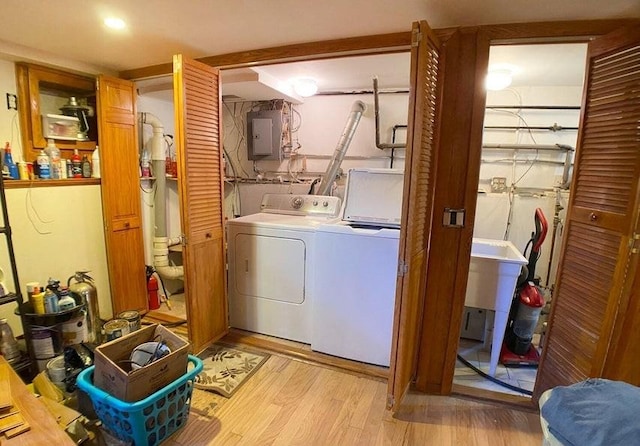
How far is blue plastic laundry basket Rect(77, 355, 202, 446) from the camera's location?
1.53m

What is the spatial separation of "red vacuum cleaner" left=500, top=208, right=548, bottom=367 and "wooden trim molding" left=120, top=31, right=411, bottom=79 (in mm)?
1715

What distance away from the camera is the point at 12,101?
2314mm

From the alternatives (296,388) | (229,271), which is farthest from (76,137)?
(296,388)

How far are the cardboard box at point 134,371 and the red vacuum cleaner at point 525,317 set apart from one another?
7.61ft

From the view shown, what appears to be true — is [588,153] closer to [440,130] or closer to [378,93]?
[440,130]

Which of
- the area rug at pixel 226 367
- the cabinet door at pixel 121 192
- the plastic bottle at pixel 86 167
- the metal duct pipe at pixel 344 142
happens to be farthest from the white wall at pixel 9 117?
the metal duct pipe at pixel 344 142

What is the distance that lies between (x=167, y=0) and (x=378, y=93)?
2.15 meters

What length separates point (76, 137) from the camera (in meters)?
2.67

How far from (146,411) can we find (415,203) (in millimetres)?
1649

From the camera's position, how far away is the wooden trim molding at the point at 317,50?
1880 mm

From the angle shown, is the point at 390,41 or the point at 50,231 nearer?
the point at 390,41

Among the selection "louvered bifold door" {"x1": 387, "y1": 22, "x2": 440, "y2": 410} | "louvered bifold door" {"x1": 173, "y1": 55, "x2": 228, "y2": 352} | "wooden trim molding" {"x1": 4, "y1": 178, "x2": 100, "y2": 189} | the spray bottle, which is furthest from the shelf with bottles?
"louvered bifold door" {"x1": 387, "y1": 22, "x2": 440, "y2": 410}

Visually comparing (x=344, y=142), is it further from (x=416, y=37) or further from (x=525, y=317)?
(x=525, y=317)

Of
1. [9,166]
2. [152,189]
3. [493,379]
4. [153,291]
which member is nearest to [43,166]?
[9,166]
